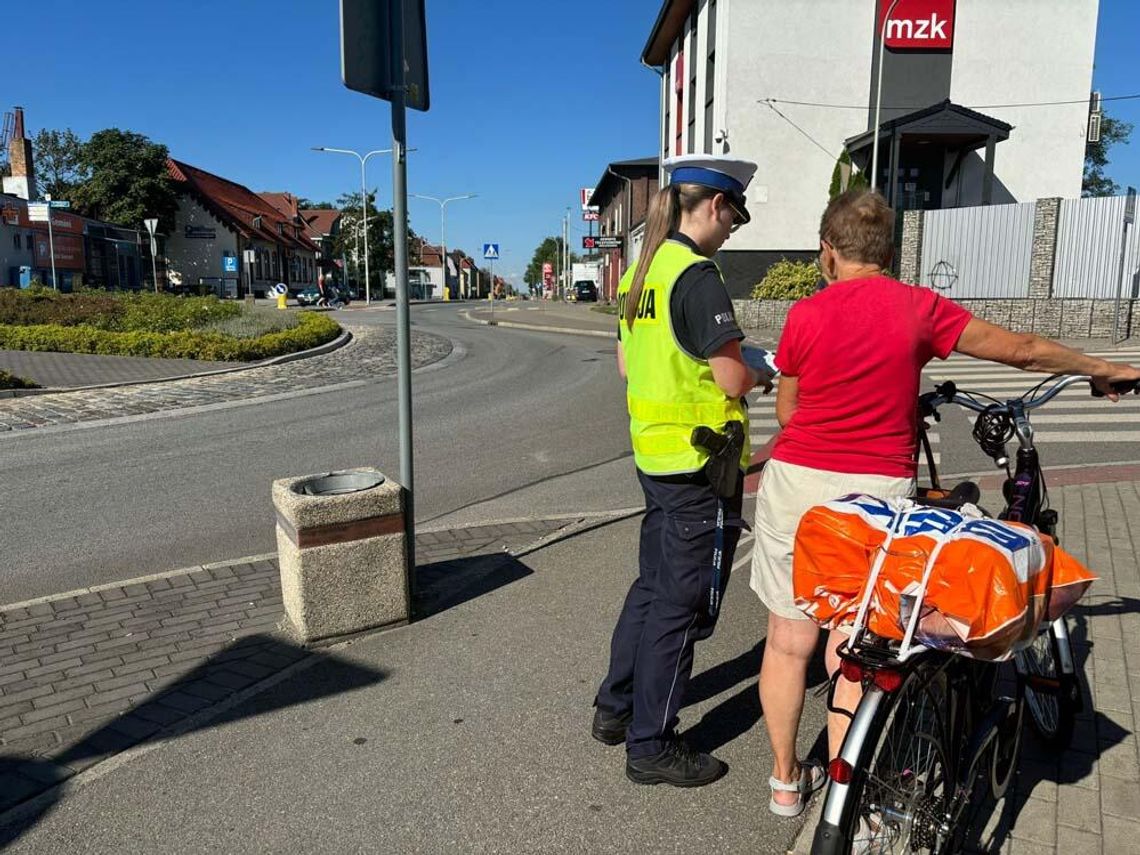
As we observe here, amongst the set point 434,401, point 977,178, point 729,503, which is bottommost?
point 434,401

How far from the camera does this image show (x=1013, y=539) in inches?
79.3

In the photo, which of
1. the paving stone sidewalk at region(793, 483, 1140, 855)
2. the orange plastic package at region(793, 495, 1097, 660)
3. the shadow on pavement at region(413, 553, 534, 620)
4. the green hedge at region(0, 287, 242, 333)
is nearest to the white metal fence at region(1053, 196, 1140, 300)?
the paving stone sidewalk at region(793, 483, 1140, 855)

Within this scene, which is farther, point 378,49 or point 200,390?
point 200,390

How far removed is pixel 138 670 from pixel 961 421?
9.06 metres

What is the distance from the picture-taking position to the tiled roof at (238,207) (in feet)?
214

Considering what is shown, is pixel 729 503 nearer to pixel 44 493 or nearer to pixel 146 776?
pixel 146 776

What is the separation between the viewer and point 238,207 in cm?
7194

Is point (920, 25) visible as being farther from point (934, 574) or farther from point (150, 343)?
point (934, 574)

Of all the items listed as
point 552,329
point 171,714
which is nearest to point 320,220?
point 552,329

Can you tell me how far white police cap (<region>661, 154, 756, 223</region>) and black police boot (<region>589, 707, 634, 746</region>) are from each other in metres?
1.78

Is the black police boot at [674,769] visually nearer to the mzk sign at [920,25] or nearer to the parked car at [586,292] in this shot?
the mzk sign at [920,25]

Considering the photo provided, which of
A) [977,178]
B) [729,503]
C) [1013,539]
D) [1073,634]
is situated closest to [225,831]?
[729,503]

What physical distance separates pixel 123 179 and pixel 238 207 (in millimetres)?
10374

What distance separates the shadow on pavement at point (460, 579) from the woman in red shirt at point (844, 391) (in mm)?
2140
